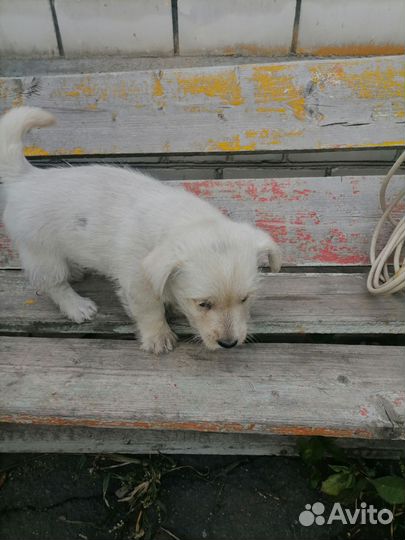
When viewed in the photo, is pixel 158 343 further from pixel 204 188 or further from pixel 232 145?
pixel 232 145

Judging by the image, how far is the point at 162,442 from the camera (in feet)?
6.67

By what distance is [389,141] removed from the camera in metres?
2.20

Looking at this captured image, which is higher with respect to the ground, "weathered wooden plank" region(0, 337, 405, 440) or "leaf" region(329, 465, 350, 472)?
"weathered wooden plank" region(0, 337, 405, 440)

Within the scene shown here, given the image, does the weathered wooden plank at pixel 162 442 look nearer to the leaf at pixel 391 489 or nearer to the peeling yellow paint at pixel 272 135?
the leaf at pixel 391 489

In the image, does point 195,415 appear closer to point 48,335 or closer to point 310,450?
point 310,450

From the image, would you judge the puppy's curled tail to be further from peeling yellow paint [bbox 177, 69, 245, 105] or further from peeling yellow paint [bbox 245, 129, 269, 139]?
peeling yellow paint [bbox 245, 129, 269, 139]

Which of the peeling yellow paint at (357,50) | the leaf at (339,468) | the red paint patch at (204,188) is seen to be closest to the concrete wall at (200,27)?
the peeling yellow paint at (357,50)

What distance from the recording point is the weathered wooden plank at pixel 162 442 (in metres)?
2.01

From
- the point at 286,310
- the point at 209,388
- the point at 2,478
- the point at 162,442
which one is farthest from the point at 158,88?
the point at 2,478

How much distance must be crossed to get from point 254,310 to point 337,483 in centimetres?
78

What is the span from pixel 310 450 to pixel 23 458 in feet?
→ 4.41

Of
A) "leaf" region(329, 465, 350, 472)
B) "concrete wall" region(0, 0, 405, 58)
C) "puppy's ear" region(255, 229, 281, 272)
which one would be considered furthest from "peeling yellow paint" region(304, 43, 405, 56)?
"leaf" region(329, 465, 350, 472)

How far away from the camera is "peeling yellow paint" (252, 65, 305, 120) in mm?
2240

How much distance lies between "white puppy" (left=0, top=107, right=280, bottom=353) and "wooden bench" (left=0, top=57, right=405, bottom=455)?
→ 0.17m
